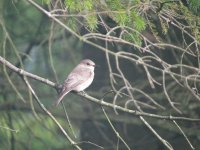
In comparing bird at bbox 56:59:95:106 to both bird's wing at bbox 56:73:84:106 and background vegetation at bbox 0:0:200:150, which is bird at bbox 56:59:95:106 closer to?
bird's wing at bbox 56:73:84:106

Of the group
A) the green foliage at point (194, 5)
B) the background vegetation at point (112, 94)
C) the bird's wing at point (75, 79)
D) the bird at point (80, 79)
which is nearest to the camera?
the green foliage at point (194, 5)

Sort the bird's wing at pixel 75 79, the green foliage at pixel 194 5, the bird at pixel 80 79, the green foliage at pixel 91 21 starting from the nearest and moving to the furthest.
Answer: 1. the green foliage at pixel 91 21
2. the green foliage at pixel 194 5
3. the bird's wing at pixel 75 79
4. the bird at pixel 80 79

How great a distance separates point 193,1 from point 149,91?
4024 mm

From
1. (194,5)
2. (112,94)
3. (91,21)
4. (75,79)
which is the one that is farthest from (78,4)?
(112,94)

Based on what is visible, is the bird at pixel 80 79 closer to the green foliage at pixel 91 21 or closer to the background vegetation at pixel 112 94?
the background vegetation at pixel 112 94

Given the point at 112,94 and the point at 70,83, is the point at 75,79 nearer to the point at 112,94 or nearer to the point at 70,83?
the point at 70,83

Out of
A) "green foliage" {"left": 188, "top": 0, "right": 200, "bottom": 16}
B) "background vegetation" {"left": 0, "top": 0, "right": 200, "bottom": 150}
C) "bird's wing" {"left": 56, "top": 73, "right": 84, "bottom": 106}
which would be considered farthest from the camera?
"background vegetation" {"left": 0, "top": 0, "right": 200, "bottom": 150}

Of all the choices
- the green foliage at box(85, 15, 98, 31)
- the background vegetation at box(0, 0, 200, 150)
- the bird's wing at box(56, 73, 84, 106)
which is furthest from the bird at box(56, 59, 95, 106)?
the green foliage at box(85, 15, 98, 31)

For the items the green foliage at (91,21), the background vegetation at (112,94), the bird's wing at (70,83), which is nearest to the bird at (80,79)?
the bird's wing at (70,83)

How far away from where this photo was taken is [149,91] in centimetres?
1088

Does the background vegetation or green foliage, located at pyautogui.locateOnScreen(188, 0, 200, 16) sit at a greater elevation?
green foliage, located at pyautogui.locateOnScreen(188, 0, 200, 16)

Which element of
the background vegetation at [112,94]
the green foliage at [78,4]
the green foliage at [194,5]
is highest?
the green foliage at [78,4]

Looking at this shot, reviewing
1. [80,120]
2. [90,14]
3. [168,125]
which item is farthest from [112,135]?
[90,14]

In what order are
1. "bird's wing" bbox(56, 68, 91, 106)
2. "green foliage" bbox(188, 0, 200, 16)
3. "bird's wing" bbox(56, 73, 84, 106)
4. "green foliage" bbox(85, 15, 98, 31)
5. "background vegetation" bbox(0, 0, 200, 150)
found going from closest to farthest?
"green foliage" bbox(85, 15, 98, 31) → "green foliage" bbox(188, 0, 200, 16) → "bird's wing" bbox(56, 73, 84, 106) → "bird's wing" bbox(56, 68, 91, 106) → "background vegetation" bbox(0, 0, 200, 150)
